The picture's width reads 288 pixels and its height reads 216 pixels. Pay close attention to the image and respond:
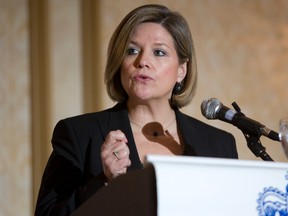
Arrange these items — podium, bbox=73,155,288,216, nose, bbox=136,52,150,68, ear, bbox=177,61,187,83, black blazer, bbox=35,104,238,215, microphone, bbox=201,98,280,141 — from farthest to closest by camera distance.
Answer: ear, bbox=177,61,187,83
nose, bbox=136,52,150,68
black blazer, bbox=35,104,238,215
microphone, bbox=201,98,280,141
podium, bbox=73,155,288,216

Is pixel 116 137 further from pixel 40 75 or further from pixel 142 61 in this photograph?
pixel 40 75

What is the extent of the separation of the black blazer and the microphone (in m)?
0.33

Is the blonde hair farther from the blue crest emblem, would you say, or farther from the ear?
the blue crest emblem

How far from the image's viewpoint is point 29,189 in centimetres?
304

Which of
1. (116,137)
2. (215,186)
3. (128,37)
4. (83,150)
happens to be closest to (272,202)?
(215,186)

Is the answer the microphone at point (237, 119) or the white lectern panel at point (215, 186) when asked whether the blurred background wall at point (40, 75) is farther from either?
the white lectern panel at point (215, 186)

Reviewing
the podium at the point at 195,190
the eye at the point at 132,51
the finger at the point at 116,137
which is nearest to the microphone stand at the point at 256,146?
the finger at the point at 116,137

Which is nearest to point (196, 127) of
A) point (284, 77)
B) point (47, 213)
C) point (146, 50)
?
point (146, 50)

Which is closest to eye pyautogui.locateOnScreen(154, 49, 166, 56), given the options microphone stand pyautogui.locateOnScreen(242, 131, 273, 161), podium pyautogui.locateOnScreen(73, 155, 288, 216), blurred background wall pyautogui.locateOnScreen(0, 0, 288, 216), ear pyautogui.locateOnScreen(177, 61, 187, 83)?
ear pyautogui.locateOnScreen(177, 61, 187, 83)

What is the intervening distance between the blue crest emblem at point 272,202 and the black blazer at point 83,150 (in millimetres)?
698

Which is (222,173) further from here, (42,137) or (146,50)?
(42,137)

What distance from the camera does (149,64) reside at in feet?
6.22

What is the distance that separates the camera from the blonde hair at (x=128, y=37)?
196cm

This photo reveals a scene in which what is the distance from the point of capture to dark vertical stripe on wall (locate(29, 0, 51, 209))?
3.01 m
